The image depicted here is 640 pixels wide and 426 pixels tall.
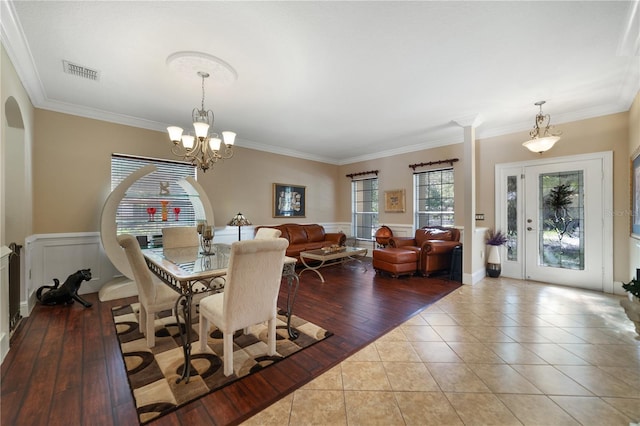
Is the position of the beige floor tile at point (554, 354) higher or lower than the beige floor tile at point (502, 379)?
higher

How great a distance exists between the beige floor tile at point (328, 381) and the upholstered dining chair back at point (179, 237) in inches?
94.5

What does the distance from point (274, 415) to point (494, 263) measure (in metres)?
4.49

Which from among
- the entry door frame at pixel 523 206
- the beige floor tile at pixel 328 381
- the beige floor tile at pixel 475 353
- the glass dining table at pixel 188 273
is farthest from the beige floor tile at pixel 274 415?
the entry door frame at pixel 523 206

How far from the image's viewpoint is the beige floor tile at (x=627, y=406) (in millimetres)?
1483

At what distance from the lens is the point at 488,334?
2.47 metres

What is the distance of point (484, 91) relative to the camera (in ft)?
10.1

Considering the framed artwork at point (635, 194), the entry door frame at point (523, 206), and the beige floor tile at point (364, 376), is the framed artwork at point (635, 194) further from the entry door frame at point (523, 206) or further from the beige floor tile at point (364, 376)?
the beige floor tile at point (364, 376)

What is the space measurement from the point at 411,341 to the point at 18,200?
4.29m

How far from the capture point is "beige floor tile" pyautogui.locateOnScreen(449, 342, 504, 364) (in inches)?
80.5

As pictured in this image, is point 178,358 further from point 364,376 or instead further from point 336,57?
point 336,57

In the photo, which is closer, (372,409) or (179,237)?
(372,409)

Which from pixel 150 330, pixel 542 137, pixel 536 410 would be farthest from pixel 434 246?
pixel 150 330

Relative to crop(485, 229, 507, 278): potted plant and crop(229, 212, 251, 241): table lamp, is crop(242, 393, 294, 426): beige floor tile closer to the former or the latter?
crop(229, 212, 251, 241): table lamp

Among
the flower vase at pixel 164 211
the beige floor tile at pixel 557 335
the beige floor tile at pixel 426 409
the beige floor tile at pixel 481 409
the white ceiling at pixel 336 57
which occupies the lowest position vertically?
the beige floor tile at pixel 426 409
